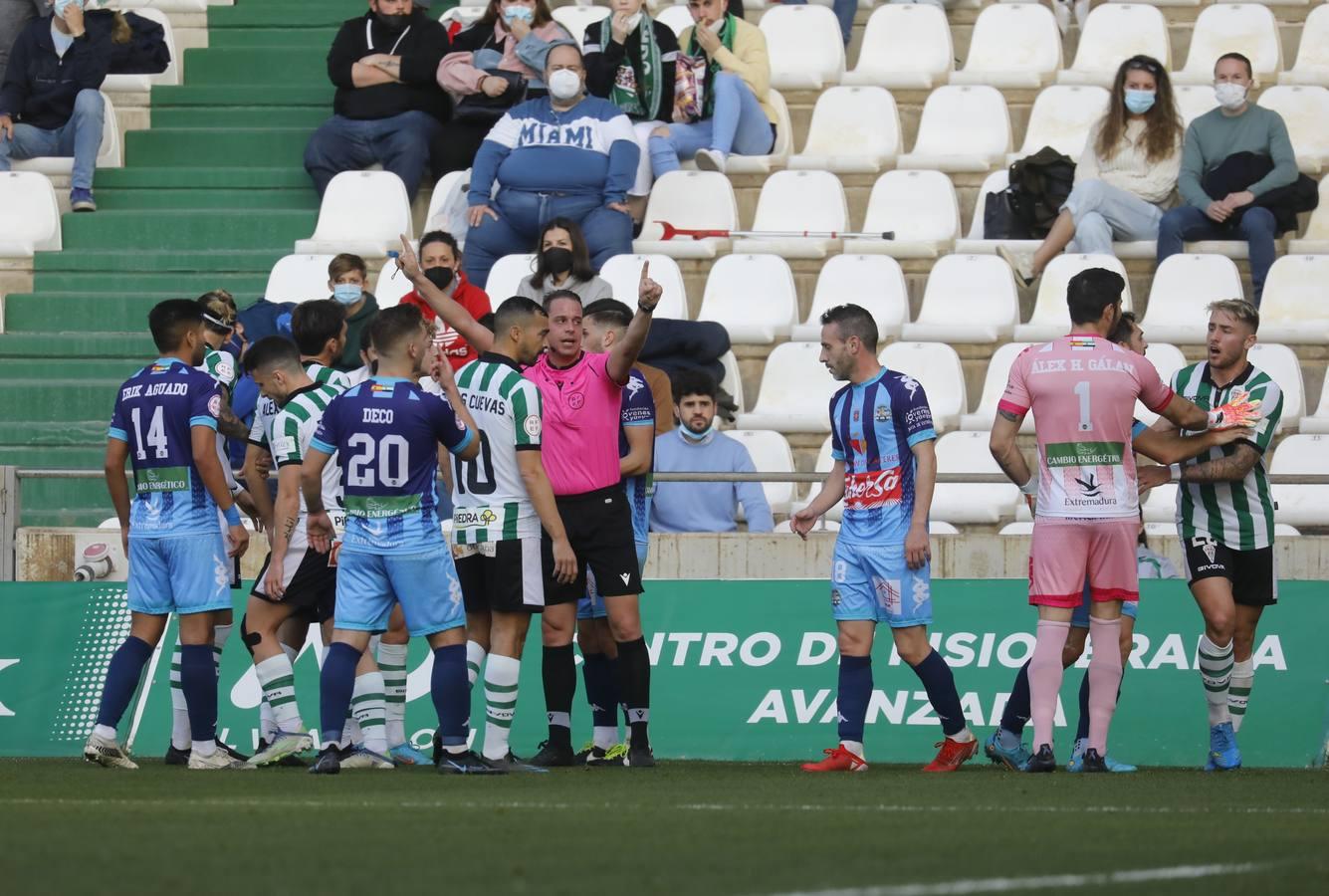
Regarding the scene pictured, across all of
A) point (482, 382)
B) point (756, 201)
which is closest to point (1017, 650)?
point (482, 382)

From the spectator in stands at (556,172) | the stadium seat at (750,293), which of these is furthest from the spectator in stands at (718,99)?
the stadium seat at (750,293)

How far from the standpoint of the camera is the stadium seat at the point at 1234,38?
53.3 ft

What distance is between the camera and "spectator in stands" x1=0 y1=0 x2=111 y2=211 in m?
15.6

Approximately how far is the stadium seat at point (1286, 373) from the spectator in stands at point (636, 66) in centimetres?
444

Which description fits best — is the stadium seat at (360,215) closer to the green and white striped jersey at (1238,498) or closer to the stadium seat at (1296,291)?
the stadium seat at (1296,291)

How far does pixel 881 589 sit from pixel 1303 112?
7888 mm

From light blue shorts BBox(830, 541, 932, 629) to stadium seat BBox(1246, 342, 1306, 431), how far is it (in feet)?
15.3

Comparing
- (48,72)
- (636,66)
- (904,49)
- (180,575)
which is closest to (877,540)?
(180,575)

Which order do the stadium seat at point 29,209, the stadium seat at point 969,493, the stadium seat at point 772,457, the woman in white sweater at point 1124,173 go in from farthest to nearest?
the stadium seat at point 29,209, the woman in white sweater at point 1124,173, the stadium seat at point 772,457, the stadium seat at point 969,493

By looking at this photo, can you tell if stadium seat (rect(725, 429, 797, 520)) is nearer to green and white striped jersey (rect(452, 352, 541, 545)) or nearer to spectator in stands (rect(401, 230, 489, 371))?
spectator in stands (rect(401, 230, 489, 371))

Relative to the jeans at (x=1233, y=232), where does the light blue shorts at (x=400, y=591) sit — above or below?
below

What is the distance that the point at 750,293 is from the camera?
14.1m

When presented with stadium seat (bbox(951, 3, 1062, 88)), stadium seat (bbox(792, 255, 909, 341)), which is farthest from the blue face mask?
stadium seat (bbox(951, 3, 1062, 88))

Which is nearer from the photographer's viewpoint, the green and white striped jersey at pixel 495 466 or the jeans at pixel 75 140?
the green and white striped jersey at pixel 495 466
